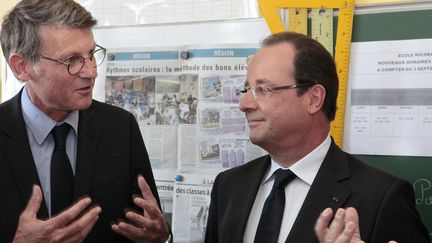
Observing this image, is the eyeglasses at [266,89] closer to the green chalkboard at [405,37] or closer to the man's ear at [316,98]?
the man's ear at [316,98]

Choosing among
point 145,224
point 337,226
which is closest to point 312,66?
point 337,226

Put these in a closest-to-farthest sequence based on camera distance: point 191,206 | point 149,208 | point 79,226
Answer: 1. point 79,226
2. point 149,208
3. point 191,206

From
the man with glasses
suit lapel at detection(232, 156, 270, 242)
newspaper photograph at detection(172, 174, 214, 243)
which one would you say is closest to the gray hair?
the man with glasses

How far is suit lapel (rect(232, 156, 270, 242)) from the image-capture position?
1.60 m

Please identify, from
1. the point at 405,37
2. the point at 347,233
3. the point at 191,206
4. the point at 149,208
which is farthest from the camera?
the point at 191,206

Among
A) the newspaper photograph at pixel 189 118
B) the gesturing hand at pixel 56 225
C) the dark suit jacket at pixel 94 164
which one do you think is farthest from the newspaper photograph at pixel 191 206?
the gesturing hand at pixel 56 225

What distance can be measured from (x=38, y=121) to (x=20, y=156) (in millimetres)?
145

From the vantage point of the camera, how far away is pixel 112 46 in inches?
98.5

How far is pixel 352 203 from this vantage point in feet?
4.87

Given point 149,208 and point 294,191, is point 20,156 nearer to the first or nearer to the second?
point 149,208

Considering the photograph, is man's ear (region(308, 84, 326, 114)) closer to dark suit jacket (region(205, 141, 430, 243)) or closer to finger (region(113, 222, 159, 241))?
dark suit jacket (region(205, 141, 430, 243))

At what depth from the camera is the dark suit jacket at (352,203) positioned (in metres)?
1.43

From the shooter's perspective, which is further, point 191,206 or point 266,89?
point 191,206

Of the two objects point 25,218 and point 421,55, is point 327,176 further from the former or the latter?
point 25,218
